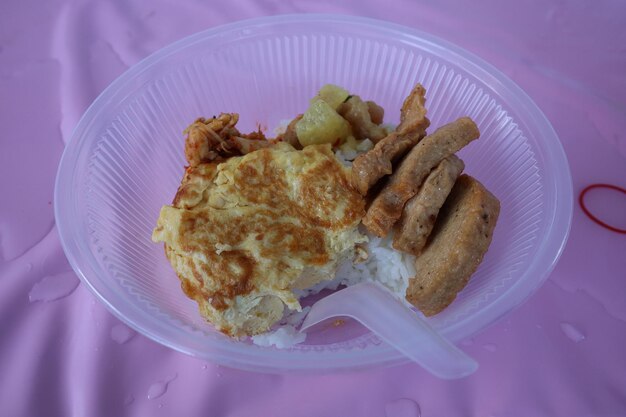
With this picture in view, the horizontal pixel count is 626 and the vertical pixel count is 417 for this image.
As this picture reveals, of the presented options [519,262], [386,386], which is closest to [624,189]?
[519,262]

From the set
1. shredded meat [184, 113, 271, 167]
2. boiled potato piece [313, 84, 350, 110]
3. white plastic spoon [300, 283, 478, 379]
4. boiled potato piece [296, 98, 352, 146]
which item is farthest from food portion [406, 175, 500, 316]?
shredded meat [184, 113, 271, 167]

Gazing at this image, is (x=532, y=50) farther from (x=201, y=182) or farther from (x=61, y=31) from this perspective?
(x=61, y=31)

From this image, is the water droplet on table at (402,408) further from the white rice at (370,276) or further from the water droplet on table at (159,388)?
the water droplet on table at (159,388)

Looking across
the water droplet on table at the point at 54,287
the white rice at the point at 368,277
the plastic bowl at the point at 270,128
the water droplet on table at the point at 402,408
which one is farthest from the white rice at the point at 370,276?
the water droplet on table at the point at 54,287

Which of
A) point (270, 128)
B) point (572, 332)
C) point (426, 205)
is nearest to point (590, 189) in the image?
point (572, 332)

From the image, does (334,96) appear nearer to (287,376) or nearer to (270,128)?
(270,128)

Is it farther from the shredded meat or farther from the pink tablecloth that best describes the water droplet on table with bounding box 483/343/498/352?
the shredded meat

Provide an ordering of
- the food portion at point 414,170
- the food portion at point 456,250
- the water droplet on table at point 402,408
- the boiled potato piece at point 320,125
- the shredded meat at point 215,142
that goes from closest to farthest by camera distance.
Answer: the food portion at point 456,250
the food portion at point 414,170
the water droplet on table at point 402,408
the shredded meat at point 215,142
the boiled potato piece at point 320,125
